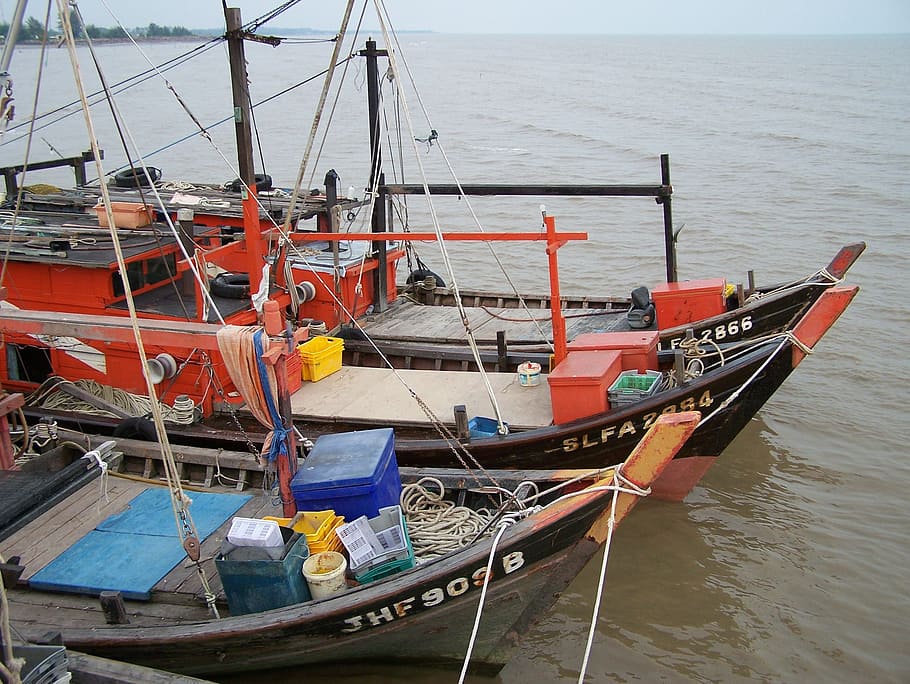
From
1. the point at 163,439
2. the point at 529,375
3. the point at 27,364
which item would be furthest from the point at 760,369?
the point at 27,364

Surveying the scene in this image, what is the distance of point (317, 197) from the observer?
14344 mm

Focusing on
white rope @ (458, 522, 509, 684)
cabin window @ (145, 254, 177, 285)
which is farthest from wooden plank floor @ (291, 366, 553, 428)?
white rope @ (458, 522, 509, 684)

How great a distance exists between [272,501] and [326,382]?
2.97 m

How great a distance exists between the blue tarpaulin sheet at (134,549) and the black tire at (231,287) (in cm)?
344

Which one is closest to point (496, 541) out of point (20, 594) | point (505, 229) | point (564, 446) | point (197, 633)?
point (197, 633)

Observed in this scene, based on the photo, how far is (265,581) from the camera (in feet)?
21.6

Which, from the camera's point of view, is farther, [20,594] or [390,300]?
[390,300]

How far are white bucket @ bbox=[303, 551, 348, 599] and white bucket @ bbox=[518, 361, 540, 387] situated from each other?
434 cm

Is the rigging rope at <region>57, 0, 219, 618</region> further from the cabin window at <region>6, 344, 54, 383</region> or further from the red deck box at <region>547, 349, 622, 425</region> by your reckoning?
the cabin window at <region>6, 344, 54, 383</region>

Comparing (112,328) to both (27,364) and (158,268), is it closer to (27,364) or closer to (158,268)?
(158,268)

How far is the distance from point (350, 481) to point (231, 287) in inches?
197

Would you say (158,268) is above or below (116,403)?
above

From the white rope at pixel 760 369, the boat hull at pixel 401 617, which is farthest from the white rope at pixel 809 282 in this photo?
the boat hull at pixel 401 617

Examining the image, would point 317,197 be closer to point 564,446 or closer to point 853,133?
point 564,446
